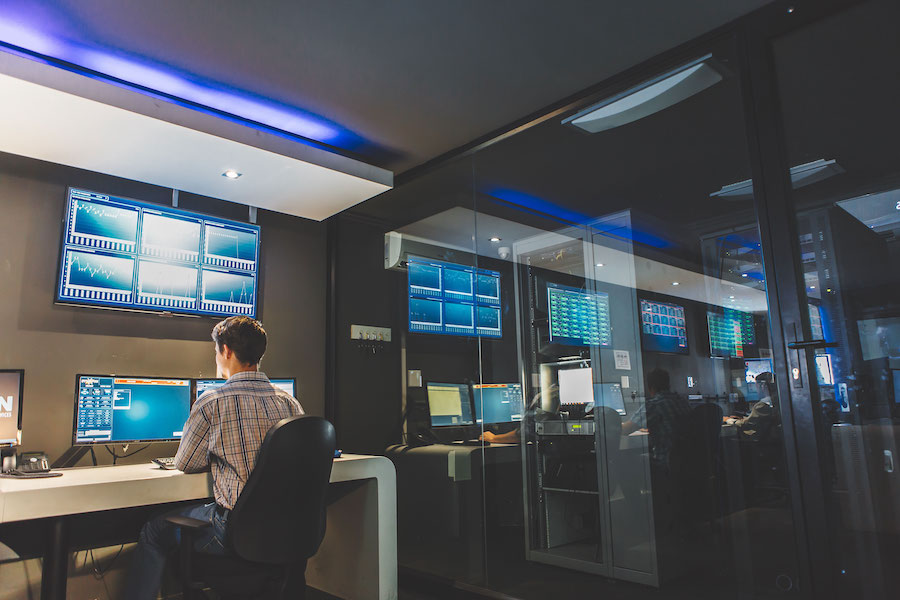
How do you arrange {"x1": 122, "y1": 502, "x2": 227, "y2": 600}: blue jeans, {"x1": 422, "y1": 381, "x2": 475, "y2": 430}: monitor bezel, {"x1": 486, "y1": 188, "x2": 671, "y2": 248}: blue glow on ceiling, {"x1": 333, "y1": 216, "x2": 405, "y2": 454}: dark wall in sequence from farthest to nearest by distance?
{"x1": 333, "y1": 216, "x2": 405, "y2": 454}: dark wall → {"x1": 422, "y1": 381, "x2": 475, "y2": 430}: monitor bezel → {"x1": 486, "y1": 188, "x2": 671, "y2": 248}: blue glow on ceiling → {"x1": 122, "y1": 502, "x2": 227, "y2": 600}: blue jeans

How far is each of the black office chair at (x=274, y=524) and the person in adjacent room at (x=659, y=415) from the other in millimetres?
1482

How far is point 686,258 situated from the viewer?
2578mm

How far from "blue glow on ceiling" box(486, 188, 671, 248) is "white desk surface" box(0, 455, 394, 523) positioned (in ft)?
7.29

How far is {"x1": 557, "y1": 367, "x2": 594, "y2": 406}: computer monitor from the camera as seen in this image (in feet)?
9.97

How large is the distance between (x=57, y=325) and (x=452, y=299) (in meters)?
2.22

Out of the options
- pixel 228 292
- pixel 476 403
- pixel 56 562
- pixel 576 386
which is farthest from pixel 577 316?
pixel 56 562

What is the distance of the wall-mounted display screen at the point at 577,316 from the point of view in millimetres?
2969

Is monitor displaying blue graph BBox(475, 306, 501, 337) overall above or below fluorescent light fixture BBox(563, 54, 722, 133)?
below

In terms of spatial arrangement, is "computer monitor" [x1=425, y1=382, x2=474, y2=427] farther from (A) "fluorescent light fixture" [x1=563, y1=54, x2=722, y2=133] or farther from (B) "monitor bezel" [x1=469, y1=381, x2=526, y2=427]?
(A) "fluorescent light fixture" [x1=563, y1=54, x2=722, y2=133]

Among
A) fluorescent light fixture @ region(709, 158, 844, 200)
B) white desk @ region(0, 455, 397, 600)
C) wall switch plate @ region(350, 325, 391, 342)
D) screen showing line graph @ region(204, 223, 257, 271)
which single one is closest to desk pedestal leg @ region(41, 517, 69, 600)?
white desk @ region(0, 455, 397, 600)

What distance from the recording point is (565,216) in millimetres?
3258

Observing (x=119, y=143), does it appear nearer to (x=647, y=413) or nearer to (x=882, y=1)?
(x=647, y=413)

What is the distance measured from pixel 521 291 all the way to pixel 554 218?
466 millimetres

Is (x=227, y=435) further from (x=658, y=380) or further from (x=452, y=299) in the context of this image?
(x=658, y=380)
